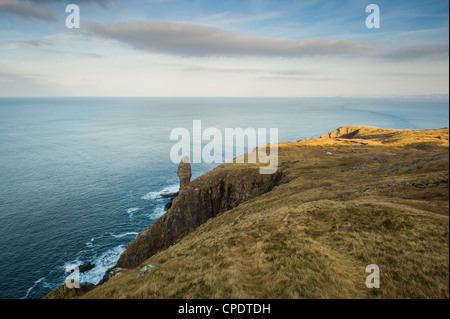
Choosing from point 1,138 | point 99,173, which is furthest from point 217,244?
point 1,138

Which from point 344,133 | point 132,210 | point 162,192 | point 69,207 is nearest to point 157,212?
point 132,210

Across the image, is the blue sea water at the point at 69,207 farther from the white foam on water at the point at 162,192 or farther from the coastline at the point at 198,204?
the coastline at the point at 198,204

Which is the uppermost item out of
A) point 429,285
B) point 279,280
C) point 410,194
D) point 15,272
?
point 410,194

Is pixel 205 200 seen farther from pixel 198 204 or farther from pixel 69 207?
pixel 69 207

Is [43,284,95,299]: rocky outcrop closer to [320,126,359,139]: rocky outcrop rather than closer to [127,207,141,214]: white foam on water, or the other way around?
[127,207,141,214]: white foam on water

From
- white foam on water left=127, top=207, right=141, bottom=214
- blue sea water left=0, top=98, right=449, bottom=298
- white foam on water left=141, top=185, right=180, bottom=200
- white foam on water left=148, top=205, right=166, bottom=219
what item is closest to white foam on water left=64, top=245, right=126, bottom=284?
blue sea water left=0, top=98, right=449, bottom=298

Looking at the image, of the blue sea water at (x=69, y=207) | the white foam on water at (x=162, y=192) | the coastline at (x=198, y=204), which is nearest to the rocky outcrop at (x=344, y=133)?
the blue sea water at (x=69, y=207)

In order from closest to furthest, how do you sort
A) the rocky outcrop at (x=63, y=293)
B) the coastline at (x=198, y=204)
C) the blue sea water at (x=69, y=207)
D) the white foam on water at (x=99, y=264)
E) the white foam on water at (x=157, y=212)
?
the rocky outcrop at (x=63, y=293) → the white foam on water at (x=99, y=264) → the coastline at (x=198, y=204) → the blue sea water at (x=69, y=207) → the white foam on water at (x=157, y=212)

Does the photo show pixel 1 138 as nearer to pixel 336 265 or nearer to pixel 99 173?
pixel 99 173

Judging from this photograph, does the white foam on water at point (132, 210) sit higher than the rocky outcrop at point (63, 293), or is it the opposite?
the rocky outcrop at point (63, 293)
